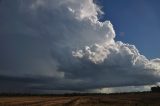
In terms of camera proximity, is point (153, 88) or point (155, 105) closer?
point (155, 105)

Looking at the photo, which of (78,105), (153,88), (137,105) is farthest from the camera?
(153,88)

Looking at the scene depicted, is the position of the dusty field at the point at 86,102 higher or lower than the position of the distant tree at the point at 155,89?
lower

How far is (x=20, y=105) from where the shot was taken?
62.8m

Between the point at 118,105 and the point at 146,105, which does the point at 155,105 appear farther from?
the point at 118,105

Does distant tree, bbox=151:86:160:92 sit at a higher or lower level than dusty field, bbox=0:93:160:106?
higher

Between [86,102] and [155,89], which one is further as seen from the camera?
[155,89]

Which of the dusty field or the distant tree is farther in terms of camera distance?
the distant tree

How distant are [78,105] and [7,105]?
12026 millimetres

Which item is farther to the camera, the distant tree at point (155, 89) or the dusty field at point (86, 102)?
the distant tree at point (155, 89)

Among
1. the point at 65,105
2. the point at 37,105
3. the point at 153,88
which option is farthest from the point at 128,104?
the point at 153,88

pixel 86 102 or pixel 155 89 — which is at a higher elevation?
pixel 155 89

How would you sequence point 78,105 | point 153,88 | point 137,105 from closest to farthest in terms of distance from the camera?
point 78,105 < point 137,105 < point 153,88

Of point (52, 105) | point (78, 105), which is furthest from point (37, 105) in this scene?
point (78, 105)

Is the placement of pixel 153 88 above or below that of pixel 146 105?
above
